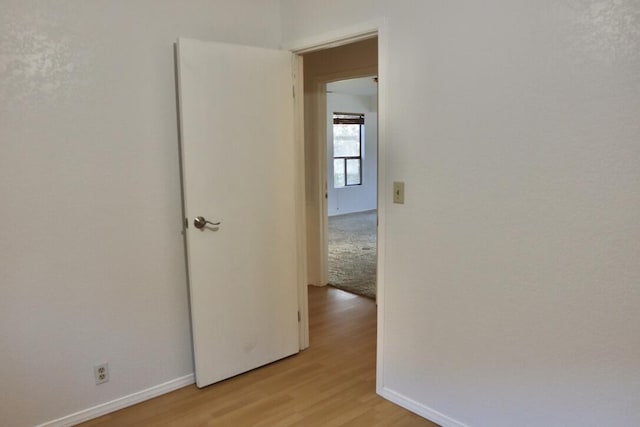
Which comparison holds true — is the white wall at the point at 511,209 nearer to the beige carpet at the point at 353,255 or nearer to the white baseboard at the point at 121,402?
the white baseboard at the point at 121,402

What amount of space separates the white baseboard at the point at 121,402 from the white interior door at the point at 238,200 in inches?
5.2

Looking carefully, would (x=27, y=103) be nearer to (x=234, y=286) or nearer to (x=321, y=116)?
(x=234, y=286)

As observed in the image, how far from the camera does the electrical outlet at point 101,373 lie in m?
2.38

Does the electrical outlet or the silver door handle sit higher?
→ the silver door handle

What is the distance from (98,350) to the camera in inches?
93.4

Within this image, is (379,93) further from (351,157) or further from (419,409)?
(351,157)

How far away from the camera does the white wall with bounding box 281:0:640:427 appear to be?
1637mm

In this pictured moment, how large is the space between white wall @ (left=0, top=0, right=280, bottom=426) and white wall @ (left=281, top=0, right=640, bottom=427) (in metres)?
1.15

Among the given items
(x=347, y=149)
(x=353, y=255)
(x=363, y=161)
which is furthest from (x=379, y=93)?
(x=363, y=161)

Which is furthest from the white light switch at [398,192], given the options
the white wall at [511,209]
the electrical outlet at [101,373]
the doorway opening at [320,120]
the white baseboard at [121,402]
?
the doorway opening at [320,120]

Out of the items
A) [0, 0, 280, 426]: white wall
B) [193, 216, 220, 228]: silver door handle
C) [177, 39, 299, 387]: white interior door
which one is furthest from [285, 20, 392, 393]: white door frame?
[193, 216, 220, 228]: silver door handle

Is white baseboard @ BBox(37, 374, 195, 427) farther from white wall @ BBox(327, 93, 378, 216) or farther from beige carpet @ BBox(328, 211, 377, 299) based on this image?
white wall @ BBox(327, 93, 378, 216)

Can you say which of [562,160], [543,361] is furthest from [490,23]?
[543,361]

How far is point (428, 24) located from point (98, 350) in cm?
233
